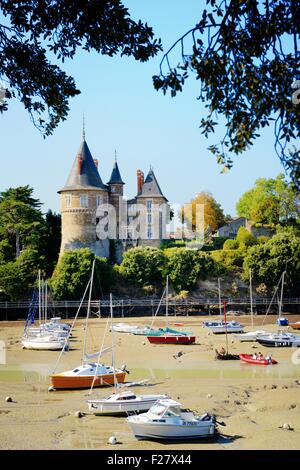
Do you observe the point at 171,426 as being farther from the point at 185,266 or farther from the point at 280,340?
the point at 185,266

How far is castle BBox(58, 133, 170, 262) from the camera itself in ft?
197

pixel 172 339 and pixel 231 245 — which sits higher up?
pixel 231 245

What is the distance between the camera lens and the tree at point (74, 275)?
54.6 m

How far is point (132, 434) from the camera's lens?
16781mm

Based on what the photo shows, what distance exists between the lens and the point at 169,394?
2234 cm

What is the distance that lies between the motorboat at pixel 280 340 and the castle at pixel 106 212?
26.2 meters

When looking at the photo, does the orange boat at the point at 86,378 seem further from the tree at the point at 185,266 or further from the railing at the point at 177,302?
the tree at the point at 185,266

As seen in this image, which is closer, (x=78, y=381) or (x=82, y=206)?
(x=78, y=381)

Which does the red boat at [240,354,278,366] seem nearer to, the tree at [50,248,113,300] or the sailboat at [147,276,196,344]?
the sailboat at [147,276,196,344]

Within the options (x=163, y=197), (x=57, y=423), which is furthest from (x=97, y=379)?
(x=163, y=197)

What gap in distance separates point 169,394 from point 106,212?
135 ft

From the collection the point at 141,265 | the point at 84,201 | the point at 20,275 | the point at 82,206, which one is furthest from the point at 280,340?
the point at 84,201

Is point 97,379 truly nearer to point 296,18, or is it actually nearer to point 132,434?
point 132,434

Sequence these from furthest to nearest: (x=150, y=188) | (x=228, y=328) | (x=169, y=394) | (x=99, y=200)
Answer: (x=150, y=188), (x=99, y=200), (x=228, y=328), (x=169, y=394)
